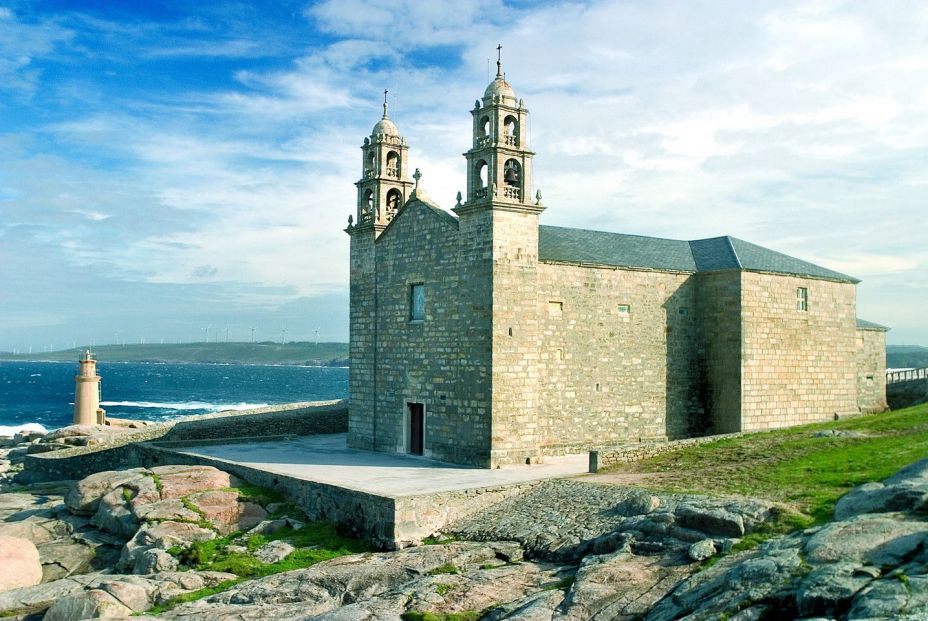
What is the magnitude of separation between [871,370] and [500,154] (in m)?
21.2

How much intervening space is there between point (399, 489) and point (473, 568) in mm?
4667

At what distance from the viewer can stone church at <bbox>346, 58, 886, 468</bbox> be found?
24.6 meters

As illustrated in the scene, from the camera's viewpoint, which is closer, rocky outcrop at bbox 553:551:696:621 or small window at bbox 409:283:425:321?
rocky outcrop at bbox 553:551:696:621

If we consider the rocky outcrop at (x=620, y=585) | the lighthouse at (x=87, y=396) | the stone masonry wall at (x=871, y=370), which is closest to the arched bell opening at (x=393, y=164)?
the rocky outcrop at (x=620, y=585)

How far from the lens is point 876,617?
29.9ft

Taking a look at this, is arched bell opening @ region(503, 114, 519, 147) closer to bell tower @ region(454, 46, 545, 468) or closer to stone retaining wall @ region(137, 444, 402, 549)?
bell tower @ region(454, 46, 545, 468)

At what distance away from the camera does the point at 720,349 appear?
2920 cm

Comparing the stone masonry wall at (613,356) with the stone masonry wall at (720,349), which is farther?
the stone masonry wall at (720,349)

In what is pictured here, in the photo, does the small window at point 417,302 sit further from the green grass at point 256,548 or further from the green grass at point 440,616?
the green grass at point 440,616

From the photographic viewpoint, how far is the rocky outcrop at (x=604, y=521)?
1494 cm

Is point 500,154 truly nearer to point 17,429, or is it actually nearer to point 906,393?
point 906,393

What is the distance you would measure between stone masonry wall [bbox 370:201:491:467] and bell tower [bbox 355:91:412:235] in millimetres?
1514

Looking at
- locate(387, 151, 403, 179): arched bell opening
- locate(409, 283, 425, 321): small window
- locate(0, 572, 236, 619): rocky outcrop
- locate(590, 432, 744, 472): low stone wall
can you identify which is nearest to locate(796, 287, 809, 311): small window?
locate(590, 432, 744, 472): low stone wall

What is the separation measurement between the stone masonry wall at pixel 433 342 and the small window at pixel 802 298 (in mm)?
13175
